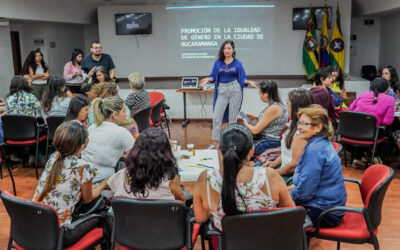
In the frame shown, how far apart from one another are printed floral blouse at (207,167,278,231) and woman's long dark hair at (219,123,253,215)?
0.18 ft

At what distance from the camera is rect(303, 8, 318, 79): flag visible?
855cm

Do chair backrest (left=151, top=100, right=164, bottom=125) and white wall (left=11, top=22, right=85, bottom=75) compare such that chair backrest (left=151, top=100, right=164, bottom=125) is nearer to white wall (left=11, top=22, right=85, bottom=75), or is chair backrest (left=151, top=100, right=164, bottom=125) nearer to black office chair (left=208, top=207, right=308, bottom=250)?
black office chair (left=208, top=207, right=308, bottom=250)

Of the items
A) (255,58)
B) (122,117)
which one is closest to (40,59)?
(255,58)

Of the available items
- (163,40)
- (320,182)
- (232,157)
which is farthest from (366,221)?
(163,40)

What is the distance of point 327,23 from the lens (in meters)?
8.58

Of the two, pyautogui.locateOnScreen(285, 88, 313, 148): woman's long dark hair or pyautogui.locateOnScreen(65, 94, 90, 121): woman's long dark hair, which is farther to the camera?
pyautogui.locateOnScreen(65, 94, 90, 121): woman's long dark hair

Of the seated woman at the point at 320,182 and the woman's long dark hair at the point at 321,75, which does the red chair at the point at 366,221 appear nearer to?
the seated woman at the point at 320,182

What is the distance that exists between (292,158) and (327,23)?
240 inches

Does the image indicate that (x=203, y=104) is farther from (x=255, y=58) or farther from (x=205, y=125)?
(x=255, y=58)

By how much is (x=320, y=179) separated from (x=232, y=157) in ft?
2.69

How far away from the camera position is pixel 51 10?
8.49m

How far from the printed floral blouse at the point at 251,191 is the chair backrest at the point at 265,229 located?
0.09 metres

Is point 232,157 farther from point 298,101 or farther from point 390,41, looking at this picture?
point 390,41

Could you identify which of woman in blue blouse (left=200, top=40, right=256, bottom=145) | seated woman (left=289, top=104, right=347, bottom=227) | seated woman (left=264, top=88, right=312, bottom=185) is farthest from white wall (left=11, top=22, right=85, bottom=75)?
seated woman (left=289, top=104, right=347, bottom=227)
